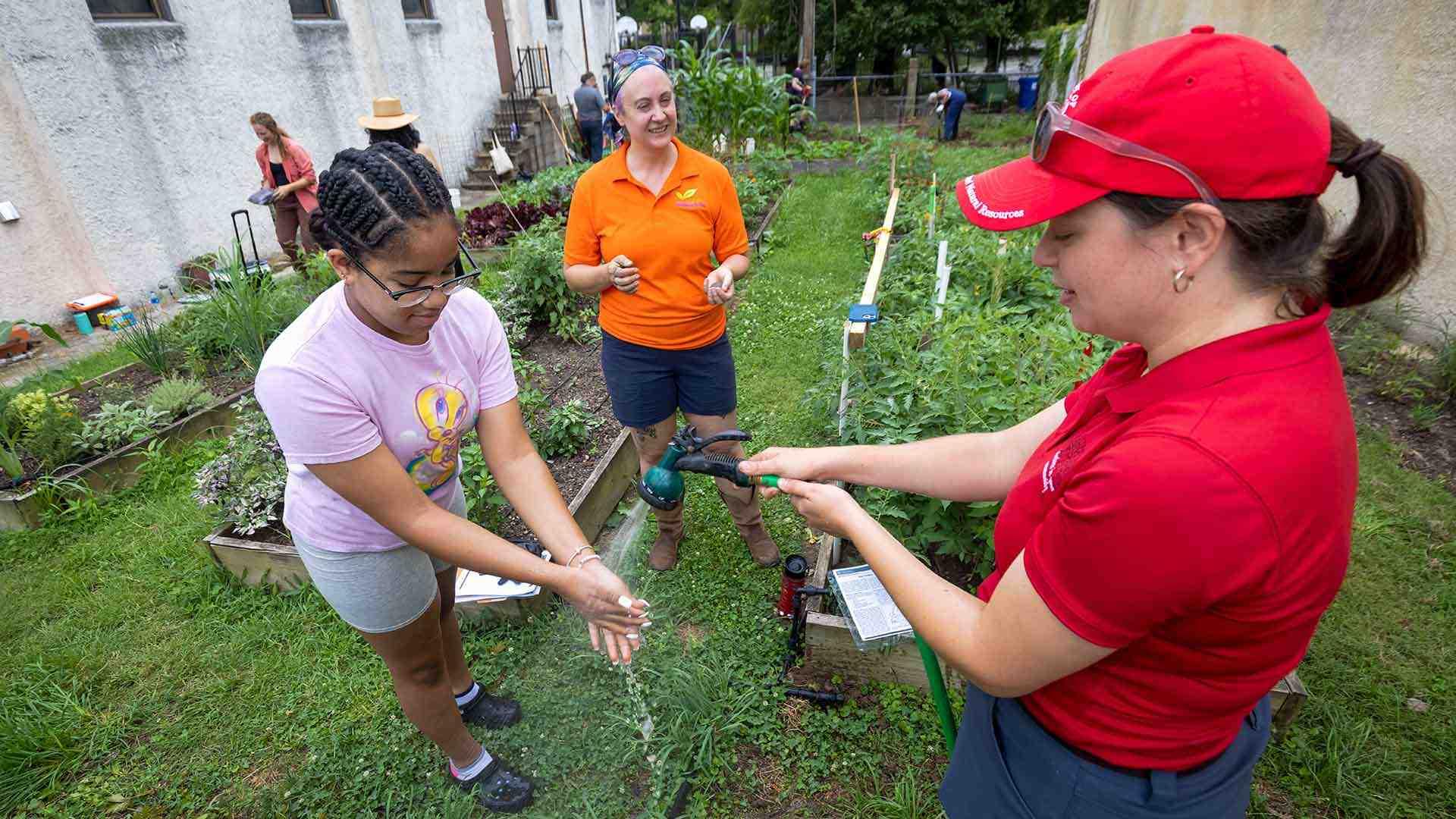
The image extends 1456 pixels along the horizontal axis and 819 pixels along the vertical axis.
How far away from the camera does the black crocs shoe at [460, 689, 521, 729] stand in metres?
2.81

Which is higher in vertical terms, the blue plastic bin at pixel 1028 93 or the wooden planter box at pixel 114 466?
the blue plastic bin at pixel 1028 93

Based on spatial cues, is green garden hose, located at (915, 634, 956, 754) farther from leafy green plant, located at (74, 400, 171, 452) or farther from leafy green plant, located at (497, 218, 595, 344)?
leafy green plant, located at (74, 400, 171, 452)

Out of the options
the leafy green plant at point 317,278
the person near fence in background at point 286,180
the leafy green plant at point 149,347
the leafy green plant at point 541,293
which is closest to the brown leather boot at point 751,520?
the leafy green plant at point 541,293

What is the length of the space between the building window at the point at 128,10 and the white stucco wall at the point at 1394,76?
1160cm

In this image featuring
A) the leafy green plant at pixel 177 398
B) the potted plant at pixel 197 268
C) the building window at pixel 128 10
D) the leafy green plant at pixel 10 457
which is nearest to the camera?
the leafy green plant at pixel 10 457

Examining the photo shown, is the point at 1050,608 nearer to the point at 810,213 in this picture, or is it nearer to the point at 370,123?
the point at 370,123

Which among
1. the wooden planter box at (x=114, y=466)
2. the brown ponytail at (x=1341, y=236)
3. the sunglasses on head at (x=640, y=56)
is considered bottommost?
the wooden planter box at (x=114, y=466)

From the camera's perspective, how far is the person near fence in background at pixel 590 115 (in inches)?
539

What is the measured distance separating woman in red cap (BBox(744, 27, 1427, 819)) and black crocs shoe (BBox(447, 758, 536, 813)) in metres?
2.01

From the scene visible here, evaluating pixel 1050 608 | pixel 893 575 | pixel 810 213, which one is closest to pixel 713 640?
pixel 893 575

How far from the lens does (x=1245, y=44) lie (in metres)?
0.96

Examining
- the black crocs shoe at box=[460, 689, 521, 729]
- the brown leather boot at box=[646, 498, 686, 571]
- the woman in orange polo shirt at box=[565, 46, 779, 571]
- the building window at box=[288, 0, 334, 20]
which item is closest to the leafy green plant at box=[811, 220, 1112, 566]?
the woman in orange polo shirt at box=[565, 46, 779, 571]

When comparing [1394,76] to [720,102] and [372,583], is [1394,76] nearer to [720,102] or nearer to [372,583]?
[372,583]

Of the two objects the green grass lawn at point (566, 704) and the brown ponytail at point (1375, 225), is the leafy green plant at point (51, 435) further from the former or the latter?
the brown ponytail at point (1375, 225)
